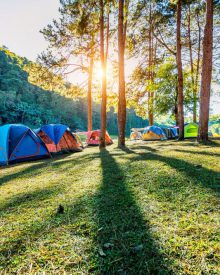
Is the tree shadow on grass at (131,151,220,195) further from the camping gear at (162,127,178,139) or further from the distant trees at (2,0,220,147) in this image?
the camping gear at (162,127,178,139)

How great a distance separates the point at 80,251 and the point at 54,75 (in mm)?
13619

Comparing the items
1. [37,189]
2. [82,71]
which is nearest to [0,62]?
[82,71]

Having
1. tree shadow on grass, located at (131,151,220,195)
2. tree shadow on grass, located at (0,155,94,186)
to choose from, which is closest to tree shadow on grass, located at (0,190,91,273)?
tree shadow on grass, located at (131,151,220,195)

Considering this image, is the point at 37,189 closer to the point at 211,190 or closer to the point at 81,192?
the point at 81,192

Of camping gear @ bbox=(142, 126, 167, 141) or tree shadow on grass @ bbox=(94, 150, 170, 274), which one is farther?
camping gear @ bbox=(142, 126, 167, 141)

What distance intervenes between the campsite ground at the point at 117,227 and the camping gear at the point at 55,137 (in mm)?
6970

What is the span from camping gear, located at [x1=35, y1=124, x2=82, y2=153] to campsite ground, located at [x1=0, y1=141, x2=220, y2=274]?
697cm

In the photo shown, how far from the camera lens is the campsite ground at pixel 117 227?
138 centimetres

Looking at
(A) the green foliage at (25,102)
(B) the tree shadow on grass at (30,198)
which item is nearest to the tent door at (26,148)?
(B) the tree shadow on grass at (30,198)

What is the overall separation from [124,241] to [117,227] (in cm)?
25

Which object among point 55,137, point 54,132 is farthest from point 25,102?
point 55,137

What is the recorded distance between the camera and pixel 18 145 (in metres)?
8.05

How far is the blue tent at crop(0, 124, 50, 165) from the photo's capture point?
783cm

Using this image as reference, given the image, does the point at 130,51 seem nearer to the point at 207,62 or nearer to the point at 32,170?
the point at 207,62
